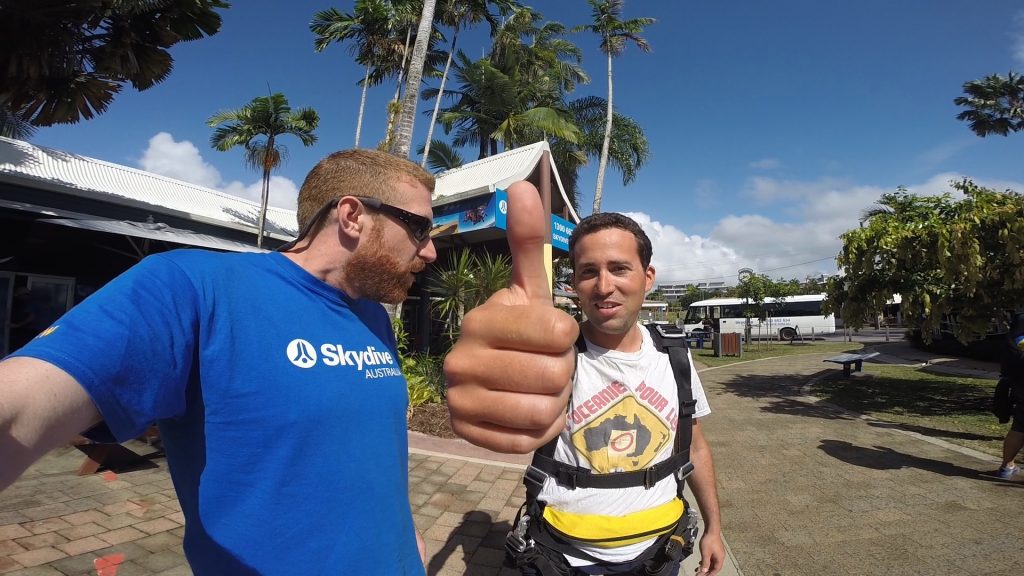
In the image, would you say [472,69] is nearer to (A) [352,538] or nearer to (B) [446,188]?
(B) [446,188]

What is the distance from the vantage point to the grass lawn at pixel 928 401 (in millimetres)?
6492

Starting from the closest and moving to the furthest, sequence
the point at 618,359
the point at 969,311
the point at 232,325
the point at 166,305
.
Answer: the point at 166,305 → the point at 232,325 → the point at 618,359 → the point at 969,311

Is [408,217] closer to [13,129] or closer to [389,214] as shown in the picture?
[389,214]

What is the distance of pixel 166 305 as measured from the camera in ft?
3.13

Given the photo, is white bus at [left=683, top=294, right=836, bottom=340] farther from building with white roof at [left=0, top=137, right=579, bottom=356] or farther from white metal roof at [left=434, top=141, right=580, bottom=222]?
white metal roof at [left=434, top=141, right=580, bottom=222]

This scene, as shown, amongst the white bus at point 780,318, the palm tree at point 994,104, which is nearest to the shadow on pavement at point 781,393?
the white bus at point 780,318

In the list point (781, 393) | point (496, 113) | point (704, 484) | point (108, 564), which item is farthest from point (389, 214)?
point (496, 113)

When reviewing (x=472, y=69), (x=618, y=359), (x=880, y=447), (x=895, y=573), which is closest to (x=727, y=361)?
(x=880, y=447)

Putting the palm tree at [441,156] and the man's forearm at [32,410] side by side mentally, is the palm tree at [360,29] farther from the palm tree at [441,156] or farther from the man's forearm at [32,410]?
the man's forearm at [32,410]

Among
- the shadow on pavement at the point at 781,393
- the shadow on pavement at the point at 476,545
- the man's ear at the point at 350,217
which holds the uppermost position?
the man's ear at the point at 350,217

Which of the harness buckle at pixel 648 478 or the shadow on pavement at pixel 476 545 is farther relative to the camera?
the shadow on pavement at pixel 476 545

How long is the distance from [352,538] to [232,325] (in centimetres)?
65

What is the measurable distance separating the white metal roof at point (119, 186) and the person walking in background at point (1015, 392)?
615 inches

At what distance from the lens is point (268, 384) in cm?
108
